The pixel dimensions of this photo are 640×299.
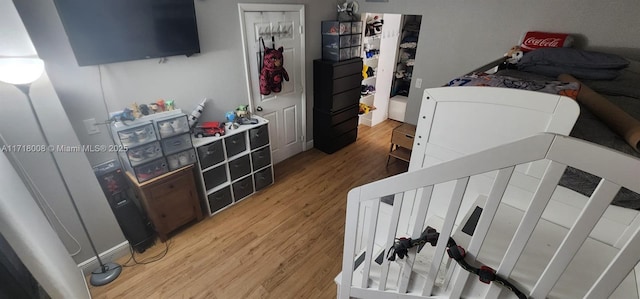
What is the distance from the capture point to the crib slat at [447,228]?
79 centimetres

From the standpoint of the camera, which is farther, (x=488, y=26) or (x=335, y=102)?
(x=335, y=102)

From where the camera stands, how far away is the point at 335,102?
3516 millimetres

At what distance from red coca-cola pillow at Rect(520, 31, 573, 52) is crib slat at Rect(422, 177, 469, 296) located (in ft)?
7.70

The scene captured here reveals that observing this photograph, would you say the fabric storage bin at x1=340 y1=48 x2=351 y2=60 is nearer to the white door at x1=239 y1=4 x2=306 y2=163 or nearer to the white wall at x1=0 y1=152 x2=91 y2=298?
the white door at x1=239 y1=4 x2=306 y2=163

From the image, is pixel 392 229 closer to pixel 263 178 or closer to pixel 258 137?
pixel 258 137

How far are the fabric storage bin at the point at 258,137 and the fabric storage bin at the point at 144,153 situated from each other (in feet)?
2.79

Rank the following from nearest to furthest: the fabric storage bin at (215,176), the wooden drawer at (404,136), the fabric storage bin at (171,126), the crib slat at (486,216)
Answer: the crib slat at (486,216)
the fabric storage bin at (171,126)
the fabric storage bin at (215,176)
the wooden drawer at (404,136)

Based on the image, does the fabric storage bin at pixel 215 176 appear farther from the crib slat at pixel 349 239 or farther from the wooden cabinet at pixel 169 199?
the crib slat at pixel 349 239

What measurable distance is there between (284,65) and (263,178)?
4.53 ft

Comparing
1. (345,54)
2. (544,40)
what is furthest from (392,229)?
(345,54)

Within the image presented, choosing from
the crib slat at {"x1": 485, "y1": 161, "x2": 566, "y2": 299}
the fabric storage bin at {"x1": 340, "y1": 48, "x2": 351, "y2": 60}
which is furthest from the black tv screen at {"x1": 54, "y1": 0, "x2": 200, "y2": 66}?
the crib slat at {"x1": 485, "y1": 161, "x2": 566, "y2": 299}

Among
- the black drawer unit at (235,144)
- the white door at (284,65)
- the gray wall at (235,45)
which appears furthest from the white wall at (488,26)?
the black drawer unit at (235,144)

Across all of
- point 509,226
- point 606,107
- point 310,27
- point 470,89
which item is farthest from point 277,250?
point 310,27

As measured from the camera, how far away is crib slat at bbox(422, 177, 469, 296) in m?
0.79
